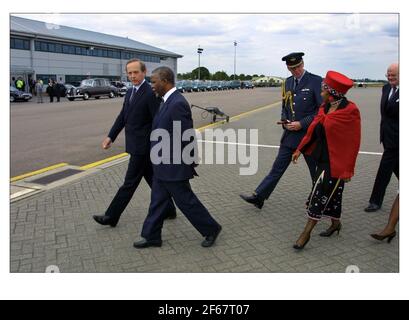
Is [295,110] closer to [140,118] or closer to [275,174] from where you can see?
[275,174]

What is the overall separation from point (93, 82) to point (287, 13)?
29975mm

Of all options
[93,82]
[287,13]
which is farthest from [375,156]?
[93,82]

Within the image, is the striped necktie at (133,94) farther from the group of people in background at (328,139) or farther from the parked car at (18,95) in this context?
the parked car at (18,95)

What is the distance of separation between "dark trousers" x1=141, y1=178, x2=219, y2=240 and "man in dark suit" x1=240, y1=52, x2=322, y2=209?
1229 mm

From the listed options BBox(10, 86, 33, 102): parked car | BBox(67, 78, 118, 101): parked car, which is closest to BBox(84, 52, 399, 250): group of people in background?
BBox(10, 86, 33, 102): parked car

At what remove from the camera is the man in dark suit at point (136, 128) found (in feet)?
13.4

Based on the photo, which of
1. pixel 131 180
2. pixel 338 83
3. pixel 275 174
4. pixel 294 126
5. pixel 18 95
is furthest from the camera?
pixel 18 95

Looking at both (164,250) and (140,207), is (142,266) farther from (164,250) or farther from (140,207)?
(140,207)

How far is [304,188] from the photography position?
5988mm

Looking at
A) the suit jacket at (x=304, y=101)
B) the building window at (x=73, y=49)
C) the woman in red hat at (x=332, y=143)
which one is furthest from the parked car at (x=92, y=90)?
the woman in red hat at (x=332, y=143)

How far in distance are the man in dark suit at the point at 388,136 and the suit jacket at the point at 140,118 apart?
9.14 feet

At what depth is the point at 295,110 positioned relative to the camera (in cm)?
473

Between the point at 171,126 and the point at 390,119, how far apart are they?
2888 millimetres

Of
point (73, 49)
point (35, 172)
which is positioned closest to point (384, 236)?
point (35, 172)
